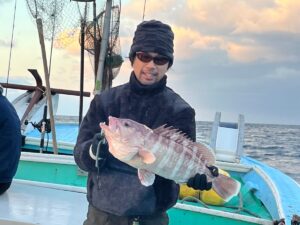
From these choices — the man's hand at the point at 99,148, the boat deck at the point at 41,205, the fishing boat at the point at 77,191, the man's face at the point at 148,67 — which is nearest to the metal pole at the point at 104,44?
the fishing boat at the point at 77,191

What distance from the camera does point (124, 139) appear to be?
7.82 ft

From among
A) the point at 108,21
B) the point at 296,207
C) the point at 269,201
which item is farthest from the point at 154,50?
the point at 108,21

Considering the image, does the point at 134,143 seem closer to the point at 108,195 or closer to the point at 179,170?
the point at 179,170

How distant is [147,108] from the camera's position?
2910 mm

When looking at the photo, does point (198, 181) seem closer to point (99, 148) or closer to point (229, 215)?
point (99, 148)

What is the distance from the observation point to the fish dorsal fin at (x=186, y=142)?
2.58 metres

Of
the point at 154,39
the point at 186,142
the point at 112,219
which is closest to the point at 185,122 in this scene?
the point at 186,142

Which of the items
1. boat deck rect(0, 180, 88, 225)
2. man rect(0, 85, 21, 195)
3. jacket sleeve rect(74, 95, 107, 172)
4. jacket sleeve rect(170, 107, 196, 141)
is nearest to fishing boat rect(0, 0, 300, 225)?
boat deck rect(0, 180, 88, 225)

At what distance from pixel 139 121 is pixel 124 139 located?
20.7 inches

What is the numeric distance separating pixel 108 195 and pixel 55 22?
5.87 meters

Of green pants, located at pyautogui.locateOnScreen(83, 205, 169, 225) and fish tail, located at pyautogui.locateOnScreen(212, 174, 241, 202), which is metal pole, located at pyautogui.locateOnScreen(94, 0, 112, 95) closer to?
green pants, located at pyautogui.locateOnScreen(83, 205, 169, 225)

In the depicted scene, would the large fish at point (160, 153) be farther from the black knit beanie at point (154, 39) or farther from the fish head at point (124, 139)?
the black knit beanie at point (154, 39)

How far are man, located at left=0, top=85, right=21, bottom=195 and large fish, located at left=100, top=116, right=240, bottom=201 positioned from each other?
2614mm

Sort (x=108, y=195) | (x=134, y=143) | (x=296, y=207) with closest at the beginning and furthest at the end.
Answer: (x=134, y=143) < (x=108, y=195) < (x=296, y=207)
